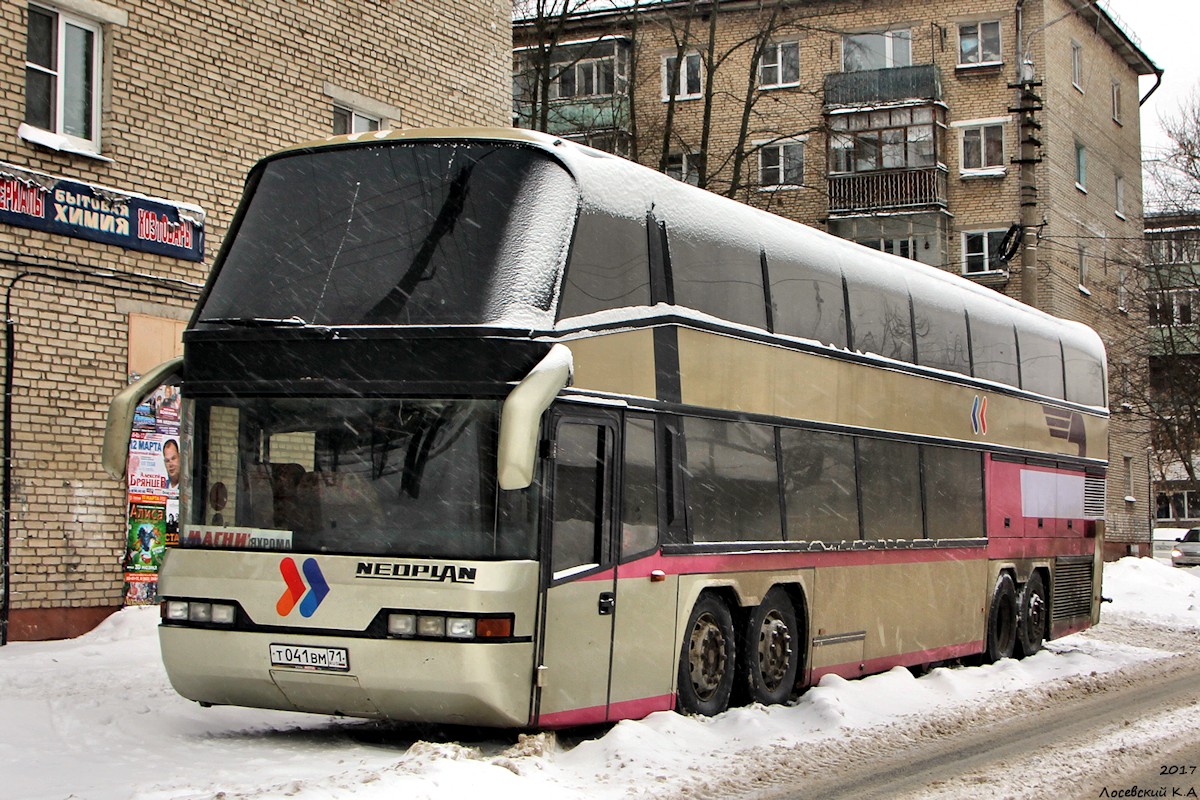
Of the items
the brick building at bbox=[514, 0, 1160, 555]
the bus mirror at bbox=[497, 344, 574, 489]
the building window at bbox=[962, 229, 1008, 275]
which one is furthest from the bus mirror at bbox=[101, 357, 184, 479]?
the building window at bbox=[962, 229, 1008, 275]

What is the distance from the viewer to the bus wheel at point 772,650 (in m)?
11.4

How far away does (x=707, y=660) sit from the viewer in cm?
1081

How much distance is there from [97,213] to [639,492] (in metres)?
7.33

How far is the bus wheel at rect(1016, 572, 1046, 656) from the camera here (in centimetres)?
1703

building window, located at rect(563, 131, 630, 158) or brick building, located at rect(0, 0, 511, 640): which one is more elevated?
building window, located at rect(563, 131, 630, 158)

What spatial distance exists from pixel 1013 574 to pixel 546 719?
925 cm

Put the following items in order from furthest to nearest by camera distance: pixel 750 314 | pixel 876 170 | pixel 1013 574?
pixel 876 170 → pixel 1013 574 → pixel 750 314

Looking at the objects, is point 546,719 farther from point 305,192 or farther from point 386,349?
point 305,192

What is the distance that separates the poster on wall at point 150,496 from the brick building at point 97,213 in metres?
0.19

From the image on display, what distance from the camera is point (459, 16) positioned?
2053 centimetres

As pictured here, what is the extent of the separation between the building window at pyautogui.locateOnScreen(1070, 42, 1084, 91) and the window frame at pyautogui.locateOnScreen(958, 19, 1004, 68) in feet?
7.91

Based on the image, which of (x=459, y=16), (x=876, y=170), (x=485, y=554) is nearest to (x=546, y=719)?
(x=485, y=554)

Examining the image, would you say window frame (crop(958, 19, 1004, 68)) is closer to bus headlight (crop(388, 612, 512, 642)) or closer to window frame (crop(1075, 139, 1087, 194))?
window frame (crop(1075, 139, 1087, 194))

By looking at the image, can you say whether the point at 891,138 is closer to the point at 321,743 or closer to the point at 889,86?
the point at 889,86
